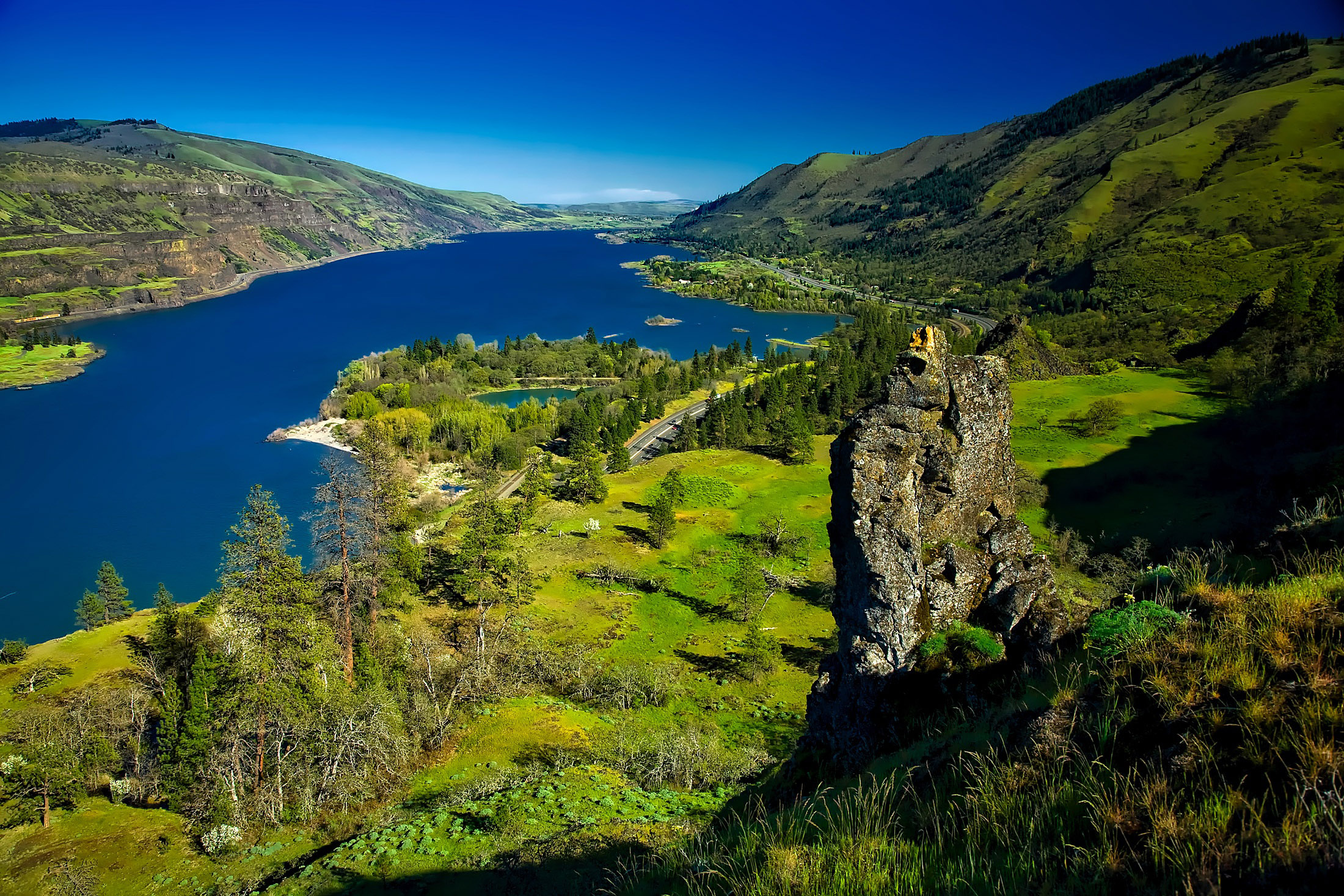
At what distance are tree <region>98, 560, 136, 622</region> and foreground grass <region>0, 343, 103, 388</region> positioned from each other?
102523 mm

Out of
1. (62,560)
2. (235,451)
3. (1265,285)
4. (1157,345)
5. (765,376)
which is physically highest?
(1265,285)

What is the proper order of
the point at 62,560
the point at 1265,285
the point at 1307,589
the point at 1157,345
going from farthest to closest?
the point at 1265,285, the point at 1157,345, the point at 62,560, the point at 1307,589

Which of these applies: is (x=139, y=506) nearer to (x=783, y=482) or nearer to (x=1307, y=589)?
(x=783, y=482)

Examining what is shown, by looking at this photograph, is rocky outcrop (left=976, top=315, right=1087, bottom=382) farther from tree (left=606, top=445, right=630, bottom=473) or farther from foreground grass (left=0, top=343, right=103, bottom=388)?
foreground grass (left=0, top=343, right=103, bottom=388)

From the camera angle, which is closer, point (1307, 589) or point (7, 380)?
point (1307, 589)

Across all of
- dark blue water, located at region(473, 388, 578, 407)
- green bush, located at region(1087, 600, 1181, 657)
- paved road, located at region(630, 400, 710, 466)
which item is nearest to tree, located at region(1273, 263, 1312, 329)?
paved road, located at region(630, 400, 710, 466)

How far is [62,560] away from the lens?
63.6 metres

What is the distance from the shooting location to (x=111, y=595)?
46.0 m

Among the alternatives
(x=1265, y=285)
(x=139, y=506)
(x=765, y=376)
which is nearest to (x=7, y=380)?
(x=139, y=506)

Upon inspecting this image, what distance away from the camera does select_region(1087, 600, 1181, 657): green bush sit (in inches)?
273

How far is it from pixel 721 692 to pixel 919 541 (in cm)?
2335

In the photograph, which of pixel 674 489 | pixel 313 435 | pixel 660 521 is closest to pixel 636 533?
pixel 660 521

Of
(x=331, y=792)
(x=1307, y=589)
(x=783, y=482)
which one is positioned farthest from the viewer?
(x=783, y=482)

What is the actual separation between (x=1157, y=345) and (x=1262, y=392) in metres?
43.6
